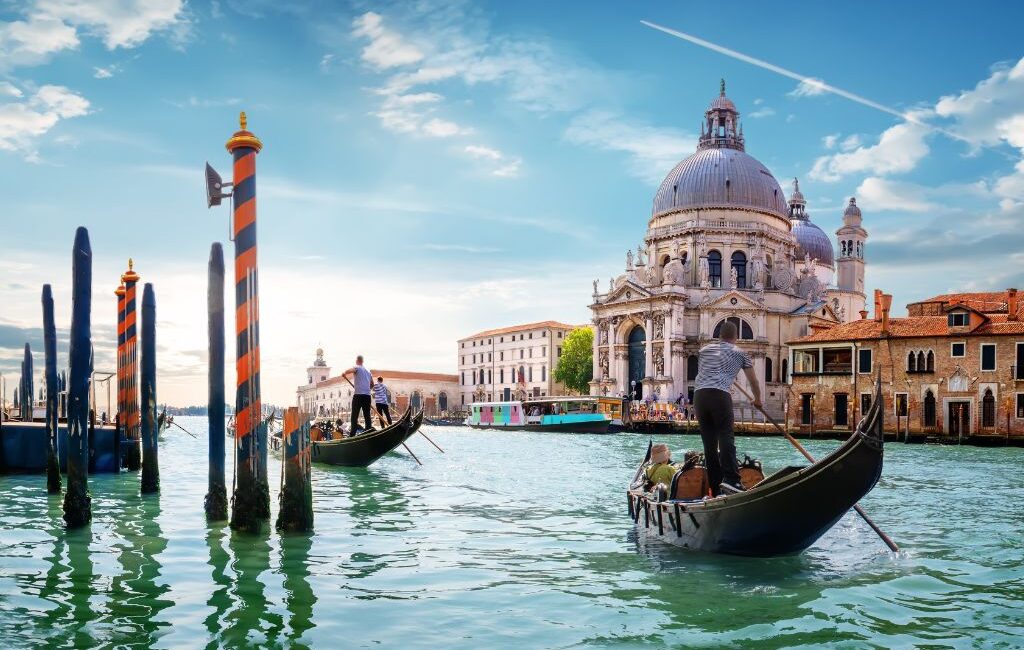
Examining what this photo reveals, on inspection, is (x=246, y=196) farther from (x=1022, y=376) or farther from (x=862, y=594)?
(x=1022, y=376)

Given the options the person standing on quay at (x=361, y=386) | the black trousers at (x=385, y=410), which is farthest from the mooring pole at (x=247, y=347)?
the black trousers at (x=385, y=410)

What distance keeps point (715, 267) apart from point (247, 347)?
150 ft

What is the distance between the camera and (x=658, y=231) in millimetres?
52812

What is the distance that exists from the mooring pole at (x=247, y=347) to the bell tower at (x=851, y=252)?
62.1 metres

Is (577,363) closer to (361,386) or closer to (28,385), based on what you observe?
(28,385)

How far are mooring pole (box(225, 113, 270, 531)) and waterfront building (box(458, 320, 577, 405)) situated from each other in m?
56.2

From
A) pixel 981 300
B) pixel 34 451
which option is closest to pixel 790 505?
pixel 34 451

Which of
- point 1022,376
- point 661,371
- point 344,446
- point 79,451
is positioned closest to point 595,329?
point 661,371

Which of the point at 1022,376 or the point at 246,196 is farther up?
the point at 246,196

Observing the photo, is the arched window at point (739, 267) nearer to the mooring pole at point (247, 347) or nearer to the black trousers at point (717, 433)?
the black trousers at point (717, 433)

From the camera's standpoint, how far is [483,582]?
6.30 meters

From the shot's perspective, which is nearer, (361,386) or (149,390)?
(149,390)

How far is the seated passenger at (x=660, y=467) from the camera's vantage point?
332 inches

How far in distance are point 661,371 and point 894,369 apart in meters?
16.4
